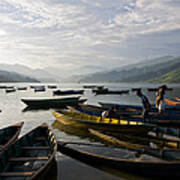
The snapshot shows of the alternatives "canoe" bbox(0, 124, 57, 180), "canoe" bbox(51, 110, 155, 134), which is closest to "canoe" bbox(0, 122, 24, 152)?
"canoe" bbox(0, 124, 57, 180)

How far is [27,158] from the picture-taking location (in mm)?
11320

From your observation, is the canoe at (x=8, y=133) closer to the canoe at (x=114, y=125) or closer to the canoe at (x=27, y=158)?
the canoe at (x=27, y=158)

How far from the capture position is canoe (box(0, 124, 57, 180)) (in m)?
9.52

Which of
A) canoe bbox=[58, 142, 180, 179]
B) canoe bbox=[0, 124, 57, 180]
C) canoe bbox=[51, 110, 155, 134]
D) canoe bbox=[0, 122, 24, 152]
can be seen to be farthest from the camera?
canoe bbox=[51, 110, 155, 134]

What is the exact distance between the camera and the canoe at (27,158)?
9516 mm

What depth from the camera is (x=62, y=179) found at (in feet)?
37.9

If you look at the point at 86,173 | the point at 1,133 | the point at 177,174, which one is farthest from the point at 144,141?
the point at 1,133

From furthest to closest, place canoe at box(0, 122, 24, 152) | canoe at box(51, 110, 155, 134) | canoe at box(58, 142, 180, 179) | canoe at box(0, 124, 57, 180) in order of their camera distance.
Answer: canoe at box(51, 110, 155, 134) → canoe at box(0, 122, 24, 152) → canoe at box(58, 142, 180, 179) → canoe at box(0, 124, 57, 180)

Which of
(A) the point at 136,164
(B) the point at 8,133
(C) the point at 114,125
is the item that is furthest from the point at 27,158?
(C) the point at 114,125

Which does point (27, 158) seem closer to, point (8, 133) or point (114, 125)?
point (8, 133)

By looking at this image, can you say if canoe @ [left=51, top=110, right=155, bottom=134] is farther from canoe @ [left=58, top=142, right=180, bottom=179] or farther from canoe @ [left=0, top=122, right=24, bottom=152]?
canoe @ [left=0, top=122, right=24, bottom=152]

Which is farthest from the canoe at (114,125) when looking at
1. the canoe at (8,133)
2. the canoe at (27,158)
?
the canoe at (8,133)

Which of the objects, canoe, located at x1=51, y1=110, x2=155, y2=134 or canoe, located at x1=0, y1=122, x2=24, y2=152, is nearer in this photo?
canoe, located at x1=0, y1=122, x2=24, y2=152

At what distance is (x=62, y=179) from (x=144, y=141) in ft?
23.2
